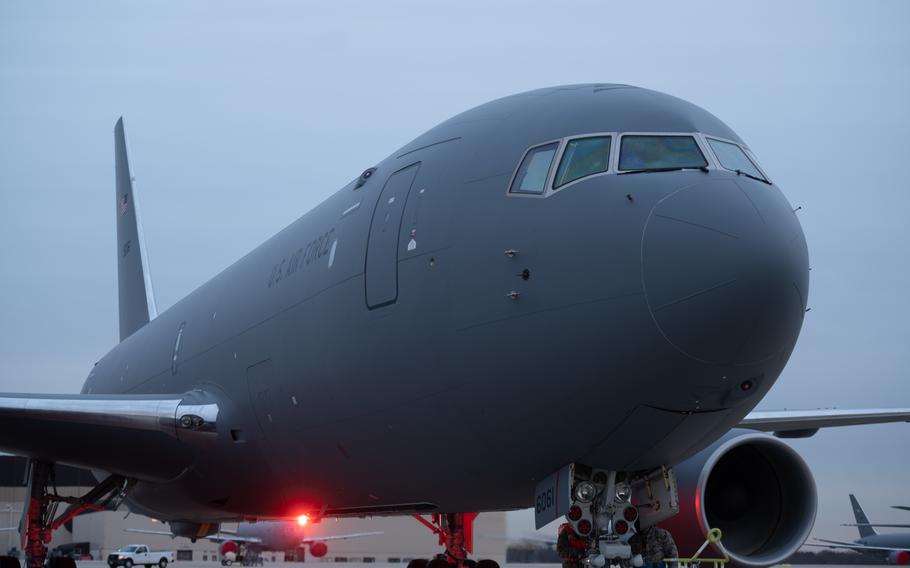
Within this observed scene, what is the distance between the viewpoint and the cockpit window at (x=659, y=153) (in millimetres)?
6539

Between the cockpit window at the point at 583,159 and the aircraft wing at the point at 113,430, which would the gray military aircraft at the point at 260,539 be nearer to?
the aircraft wing at the point at 113,430

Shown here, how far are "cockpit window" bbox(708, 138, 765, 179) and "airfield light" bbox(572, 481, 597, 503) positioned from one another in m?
2.28

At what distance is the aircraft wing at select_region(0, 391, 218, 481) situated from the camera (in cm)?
1098

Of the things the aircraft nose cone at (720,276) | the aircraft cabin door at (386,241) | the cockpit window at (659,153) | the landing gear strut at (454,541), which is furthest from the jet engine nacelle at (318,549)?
the aircraft nose cone at (720,276)

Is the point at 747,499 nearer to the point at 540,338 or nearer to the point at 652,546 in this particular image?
the point at 652,546

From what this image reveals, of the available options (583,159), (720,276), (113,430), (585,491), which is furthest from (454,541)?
(720,276)

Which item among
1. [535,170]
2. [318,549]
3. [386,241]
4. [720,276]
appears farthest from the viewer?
[318,549]

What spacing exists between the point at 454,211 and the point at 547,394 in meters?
1.55

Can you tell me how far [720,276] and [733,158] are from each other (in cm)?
139

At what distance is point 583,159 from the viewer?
6805mm

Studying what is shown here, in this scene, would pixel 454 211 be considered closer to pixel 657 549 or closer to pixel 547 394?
pixel 547 394

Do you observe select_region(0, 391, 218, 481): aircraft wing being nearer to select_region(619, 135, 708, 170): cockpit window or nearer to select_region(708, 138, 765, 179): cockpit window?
select_region(619, 135, 708, 170): cockpit window

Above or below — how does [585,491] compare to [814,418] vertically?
below

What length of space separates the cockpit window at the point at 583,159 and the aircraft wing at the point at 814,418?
22.0ft
